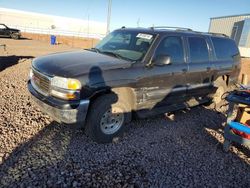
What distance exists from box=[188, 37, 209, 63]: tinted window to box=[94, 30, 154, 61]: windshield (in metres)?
1.20

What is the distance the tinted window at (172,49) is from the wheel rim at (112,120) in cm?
139

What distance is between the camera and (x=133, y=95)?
4.14 m

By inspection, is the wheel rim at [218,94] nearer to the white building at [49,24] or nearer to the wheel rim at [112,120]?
the wheel rim at [112,120]

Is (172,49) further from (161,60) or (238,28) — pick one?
(238,28)

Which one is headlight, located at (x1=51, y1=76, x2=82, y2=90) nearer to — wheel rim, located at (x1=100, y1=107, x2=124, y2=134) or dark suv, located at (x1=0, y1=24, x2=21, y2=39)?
wheel rim, located at (x1=100, y1=107, x2=124, y2=134)

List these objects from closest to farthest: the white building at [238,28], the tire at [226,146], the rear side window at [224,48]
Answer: the tire at [226,146] → the rear side window at [224,48] → the white building at [238,28]

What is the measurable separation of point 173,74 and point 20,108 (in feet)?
11.2

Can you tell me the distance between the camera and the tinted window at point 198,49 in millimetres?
5167

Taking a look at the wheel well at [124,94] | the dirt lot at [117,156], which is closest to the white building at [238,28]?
the dirt lot at [117,156]

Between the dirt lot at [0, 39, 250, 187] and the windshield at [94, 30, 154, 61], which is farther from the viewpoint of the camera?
the windshield at [94, 30, 154, 61]

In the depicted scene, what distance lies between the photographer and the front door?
4.30 metres

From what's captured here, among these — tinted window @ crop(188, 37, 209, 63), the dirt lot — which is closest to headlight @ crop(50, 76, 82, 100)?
the dirt lot

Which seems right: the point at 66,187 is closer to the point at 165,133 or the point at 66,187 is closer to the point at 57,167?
the point at 57,167

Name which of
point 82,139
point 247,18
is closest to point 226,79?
point 82,139
